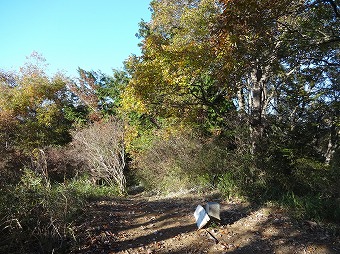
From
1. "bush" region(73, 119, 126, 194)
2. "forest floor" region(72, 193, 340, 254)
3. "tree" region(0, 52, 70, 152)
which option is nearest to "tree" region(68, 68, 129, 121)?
"tree" region(0, 52, 70, 152)

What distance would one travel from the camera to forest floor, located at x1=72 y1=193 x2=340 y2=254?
4.18 m

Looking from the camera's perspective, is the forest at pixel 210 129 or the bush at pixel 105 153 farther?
the bush at pixel 105 153

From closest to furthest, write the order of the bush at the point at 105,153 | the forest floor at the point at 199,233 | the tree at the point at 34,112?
the forest floor at the point at 199,233, the bush at the point at 105,153, the tree at the point at 34,112

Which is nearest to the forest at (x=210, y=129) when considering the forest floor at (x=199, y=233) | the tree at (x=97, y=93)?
the forest floor at (x=199, y=233)

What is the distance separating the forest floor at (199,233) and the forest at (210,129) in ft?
1.14

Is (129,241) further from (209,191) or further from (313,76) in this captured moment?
(313,76)


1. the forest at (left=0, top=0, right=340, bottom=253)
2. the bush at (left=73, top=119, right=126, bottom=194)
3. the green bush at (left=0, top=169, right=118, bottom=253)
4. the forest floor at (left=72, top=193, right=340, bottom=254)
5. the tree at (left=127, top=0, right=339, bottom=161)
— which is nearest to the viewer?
the green bush at (left=0, top=169, right=118, bottom=253)

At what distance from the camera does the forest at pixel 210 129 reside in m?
4.83

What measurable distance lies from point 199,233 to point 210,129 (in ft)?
21.7

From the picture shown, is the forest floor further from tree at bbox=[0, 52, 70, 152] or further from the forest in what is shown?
tree at bbox=[0, 52, 70, 152]

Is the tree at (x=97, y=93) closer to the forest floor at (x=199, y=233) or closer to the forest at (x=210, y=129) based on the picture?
the forest at (x=210, y=129)

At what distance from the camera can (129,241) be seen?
4.50m

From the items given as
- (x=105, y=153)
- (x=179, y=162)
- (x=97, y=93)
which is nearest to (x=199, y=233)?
(x=179, y=162)

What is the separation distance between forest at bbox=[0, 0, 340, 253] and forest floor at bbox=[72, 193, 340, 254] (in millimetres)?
347
